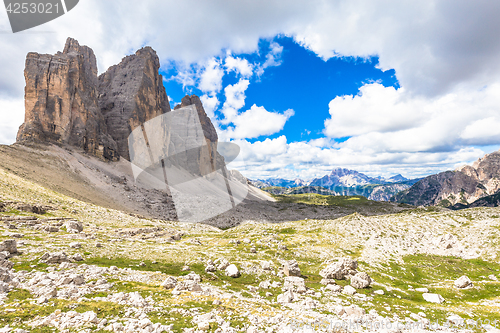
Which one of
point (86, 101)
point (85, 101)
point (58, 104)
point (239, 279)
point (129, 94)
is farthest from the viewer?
point (129, 94)

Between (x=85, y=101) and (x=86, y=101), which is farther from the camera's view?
(x=86, y=101)

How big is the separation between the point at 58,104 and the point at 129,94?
55.5 metres

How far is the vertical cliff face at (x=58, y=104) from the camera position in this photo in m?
112

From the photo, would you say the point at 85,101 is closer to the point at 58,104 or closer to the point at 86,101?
the point at 86,101

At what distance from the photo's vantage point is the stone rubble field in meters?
17.2

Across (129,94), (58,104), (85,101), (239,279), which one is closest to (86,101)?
(85,101)

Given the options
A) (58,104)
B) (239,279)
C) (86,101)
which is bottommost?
(239,279)

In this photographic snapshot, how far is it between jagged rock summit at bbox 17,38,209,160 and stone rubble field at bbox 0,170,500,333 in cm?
7029

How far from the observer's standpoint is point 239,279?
32625mm

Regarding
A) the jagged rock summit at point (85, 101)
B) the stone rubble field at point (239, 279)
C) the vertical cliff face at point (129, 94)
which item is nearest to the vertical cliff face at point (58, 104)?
the jagged rock summit at point (85, 101)

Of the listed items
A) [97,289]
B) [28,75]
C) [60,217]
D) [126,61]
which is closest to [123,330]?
[97,289]

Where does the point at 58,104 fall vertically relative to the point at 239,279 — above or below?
above

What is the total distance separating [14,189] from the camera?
55812 mm

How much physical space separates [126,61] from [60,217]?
581 feet
